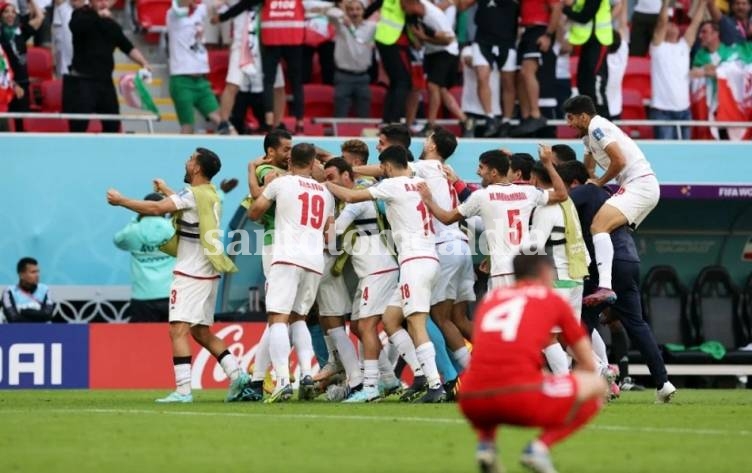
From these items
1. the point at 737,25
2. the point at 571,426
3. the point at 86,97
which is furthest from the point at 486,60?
the point at 571,426

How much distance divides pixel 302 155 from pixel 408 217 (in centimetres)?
105

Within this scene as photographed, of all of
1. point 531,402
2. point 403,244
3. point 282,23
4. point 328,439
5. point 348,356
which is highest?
point 282,23

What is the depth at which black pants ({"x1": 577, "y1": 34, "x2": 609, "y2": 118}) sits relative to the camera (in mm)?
20625

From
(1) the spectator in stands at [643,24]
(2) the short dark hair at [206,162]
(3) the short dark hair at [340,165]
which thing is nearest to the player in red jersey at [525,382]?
(2) the short dark hair at [206,162]

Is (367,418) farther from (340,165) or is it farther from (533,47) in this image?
(533,47)

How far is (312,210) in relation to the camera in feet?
45.9

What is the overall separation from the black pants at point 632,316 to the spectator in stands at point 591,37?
6.79 m

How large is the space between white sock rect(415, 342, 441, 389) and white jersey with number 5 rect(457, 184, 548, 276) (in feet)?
2.92

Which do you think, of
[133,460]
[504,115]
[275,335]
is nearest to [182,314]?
[275,335]

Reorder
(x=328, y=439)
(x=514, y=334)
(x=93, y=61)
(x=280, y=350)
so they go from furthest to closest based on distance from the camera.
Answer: (x=93, y=61) → (x=280, y=350) → (x=328, y=439) → (x=514, y=334)

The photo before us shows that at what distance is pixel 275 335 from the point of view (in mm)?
13789

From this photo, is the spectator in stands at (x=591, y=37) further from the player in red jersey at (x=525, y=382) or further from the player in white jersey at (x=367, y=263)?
Result: the player in red jersey at (x=525, y=382)

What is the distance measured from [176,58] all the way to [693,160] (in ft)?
22.6

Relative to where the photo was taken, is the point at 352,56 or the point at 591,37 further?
the point at 352,56
